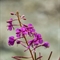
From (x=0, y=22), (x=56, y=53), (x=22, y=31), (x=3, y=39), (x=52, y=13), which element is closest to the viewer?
(x=22, y=31)

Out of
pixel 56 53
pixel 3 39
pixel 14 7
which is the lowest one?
pixel 56 53

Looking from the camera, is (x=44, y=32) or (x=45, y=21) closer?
(x=44, y=32)

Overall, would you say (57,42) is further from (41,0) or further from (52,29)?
(41,0)

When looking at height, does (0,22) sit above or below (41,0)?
below

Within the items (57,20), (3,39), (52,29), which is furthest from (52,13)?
(3,39)

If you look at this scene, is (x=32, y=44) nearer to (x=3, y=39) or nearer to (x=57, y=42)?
(x=57, y=42)

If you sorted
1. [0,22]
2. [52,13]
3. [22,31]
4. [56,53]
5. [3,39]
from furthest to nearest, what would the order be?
[52,13] → [0,22] → [3,39] → [56,53] → [22,31]
